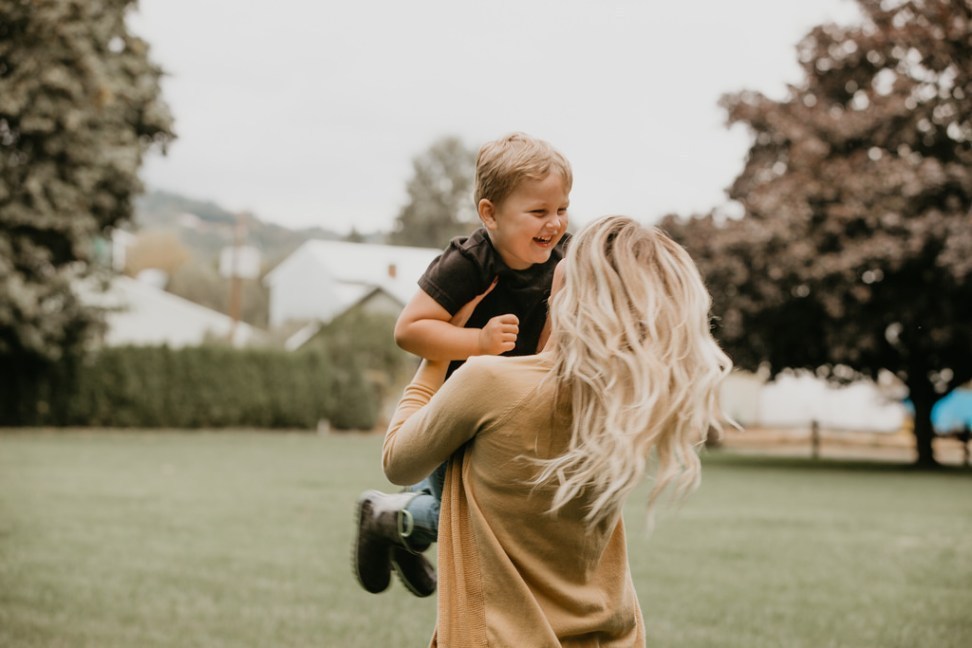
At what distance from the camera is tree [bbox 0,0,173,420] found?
2430 centimetres

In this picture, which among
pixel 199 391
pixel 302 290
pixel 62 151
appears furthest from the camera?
pixel 302 290

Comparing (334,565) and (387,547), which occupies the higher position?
(387,547)

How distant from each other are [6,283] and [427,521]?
78.2ft

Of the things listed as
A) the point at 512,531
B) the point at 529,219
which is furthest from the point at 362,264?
the point at 512,531

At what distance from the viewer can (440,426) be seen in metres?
2.41

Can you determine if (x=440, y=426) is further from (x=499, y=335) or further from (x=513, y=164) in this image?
(x=513, y=164)

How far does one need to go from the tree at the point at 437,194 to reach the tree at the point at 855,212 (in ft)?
162

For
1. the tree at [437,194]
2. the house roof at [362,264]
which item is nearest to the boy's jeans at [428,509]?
the house roof at [362,264]

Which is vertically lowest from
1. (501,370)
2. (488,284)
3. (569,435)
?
(569,435)

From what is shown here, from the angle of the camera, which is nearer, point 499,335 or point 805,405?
point 499,335

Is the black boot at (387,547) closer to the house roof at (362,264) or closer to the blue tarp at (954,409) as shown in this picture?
the blue tarp at (954,409)

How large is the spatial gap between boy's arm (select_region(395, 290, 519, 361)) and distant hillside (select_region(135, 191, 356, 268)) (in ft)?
251

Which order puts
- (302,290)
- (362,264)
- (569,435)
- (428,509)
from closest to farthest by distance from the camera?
(569,435), (428,509), (302,290), (362,264)

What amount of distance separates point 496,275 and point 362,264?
5908 cm
